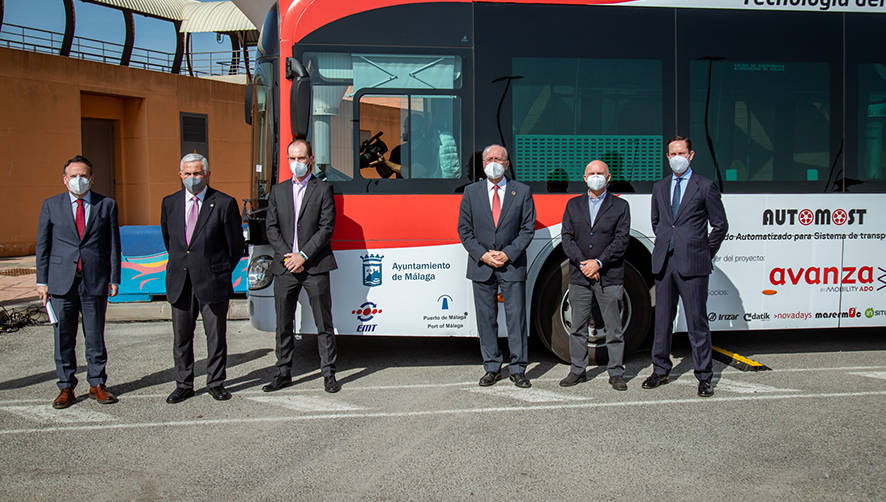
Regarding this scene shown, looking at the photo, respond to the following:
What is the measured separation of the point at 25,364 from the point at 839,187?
7609 mm

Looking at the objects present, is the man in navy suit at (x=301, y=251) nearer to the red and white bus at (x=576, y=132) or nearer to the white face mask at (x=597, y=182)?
the red and white bus at (x=576, y=132)

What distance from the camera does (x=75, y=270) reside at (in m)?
5.47

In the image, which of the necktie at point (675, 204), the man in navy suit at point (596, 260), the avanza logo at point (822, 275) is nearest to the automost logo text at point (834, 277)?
the avanza logo at point (822, 275)

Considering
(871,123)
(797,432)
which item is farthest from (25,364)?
(871,123)

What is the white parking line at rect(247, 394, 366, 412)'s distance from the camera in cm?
544

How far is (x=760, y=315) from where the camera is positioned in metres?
6.63

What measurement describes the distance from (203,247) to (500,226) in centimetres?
230

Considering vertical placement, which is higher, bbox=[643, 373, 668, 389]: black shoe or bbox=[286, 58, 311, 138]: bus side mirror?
bbox=[286, 58, 311, 138]: bus side mirror

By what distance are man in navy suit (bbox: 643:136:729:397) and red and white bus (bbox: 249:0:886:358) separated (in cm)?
60

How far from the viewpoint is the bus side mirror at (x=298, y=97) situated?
573 cm

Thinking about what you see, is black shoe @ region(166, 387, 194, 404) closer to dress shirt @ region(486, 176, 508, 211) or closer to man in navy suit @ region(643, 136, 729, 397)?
dress shirt @ region(486, 176, 508, 211)

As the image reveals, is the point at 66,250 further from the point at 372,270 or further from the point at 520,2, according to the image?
the point at 520,2

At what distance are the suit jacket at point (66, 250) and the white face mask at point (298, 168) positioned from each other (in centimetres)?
147

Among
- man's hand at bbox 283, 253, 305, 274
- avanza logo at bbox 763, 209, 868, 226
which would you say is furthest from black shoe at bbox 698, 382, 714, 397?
man's hand at bbox 283, 253, 305, 274
